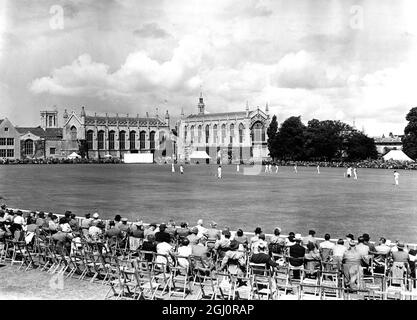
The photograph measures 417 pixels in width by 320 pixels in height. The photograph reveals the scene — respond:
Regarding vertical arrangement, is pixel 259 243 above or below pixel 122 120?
below

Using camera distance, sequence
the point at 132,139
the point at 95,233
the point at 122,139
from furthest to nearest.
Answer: the point at 132,139 < the point at 122,139 < the point at 95,233

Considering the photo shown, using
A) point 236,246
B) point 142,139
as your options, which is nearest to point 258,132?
point 142,139

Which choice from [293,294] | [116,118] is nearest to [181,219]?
[293,294]

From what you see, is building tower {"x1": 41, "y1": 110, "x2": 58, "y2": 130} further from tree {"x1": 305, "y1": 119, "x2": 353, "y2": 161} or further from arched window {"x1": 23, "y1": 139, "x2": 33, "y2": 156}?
tree {"x1": 305, "y1": 119, "x2": 353, "y2": 161}

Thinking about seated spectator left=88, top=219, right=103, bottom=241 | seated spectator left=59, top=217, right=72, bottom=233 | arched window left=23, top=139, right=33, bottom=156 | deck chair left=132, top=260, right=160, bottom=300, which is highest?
arched window left=23, top=139, right=33, bottom=156

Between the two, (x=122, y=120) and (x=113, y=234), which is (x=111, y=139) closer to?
(x=122, y=120)

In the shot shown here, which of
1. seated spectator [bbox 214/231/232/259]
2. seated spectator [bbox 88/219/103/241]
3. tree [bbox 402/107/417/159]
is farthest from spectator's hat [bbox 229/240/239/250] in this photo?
tree [bbox 402/107/417/159]

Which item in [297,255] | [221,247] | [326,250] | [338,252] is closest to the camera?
[297,255]
